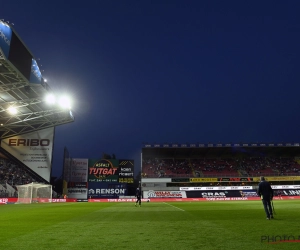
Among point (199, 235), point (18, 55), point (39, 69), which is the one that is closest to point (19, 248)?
point (199, 235)

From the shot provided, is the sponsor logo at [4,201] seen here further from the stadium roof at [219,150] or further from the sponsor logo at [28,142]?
the stadium roof at [219,150]

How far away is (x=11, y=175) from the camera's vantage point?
151ft

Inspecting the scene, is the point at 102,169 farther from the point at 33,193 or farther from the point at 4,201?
the point at 4,201

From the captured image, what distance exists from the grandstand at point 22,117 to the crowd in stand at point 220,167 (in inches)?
865

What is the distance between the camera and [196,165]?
6512cm

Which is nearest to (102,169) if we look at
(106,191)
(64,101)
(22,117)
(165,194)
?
(106,191)

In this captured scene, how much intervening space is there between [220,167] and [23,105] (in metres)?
44.2

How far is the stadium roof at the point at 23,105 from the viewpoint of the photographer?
2795 centimetres

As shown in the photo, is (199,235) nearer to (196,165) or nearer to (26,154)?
(26,154)

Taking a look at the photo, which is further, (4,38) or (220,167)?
(220,167)

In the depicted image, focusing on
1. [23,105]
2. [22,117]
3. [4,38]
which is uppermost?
[4,38]

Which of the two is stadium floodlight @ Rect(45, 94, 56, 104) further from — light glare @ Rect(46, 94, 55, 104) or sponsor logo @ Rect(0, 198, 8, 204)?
sponsor logo @ Rect(0, 198, 8, 204)

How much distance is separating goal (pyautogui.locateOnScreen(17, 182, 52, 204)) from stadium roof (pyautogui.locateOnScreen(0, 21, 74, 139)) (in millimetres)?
9980

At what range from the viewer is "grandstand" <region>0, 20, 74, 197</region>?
83.5 ft
